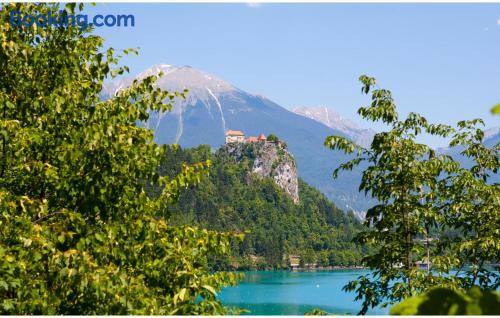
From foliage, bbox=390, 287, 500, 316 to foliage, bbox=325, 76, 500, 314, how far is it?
28.8 ft

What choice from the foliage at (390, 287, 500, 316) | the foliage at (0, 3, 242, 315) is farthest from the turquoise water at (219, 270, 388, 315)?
the foliage at (390, 287, 500, 316)

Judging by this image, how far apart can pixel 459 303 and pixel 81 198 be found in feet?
22.8

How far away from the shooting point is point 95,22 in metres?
9.50

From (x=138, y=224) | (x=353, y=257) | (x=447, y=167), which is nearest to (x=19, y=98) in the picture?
(x=138, y=224)

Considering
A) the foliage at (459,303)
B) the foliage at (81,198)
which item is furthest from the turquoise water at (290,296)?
the foliage at (459,303)

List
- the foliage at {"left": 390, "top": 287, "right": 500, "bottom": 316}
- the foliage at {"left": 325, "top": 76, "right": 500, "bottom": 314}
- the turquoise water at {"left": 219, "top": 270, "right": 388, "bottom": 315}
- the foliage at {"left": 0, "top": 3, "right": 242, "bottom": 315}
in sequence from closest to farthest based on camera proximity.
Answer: the foliage at {"left": 390, "top": 287, "right": 500, "bottom": 316}, the foliage at {"left": 0, "top": 3, "right": 242, "bottom": 315}, the foliage at {"left": 325, "top": 76, "right": 500, "bottom": 314}, the turquoise water at {"left": 219, "top": 270, "right": 388, "bottom": 315}

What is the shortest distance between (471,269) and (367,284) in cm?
168

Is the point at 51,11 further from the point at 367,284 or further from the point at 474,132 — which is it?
the point at 474,132

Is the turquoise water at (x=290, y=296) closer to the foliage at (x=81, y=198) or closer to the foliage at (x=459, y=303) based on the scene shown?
the foliage at (x=81, y=198)

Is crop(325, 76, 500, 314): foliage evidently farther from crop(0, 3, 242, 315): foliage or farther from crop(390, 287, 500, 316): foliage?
crop(390, 287, 500, 316): foliage

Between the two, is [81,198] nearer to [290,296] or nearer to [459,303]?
[459,303]

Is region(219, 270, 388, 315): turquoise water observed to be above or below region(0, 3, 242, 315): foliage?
below

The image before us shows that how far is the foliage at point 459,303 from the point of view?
815 mm

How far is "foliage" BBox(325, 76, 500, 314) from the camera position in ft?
31.4
